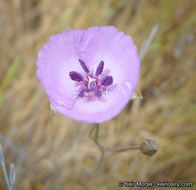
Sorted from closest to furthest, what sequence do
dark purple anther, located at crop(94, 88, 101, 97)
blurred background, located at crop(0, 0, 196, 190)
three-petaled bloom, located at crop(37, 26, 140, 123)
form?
three-petaled bloom, located at crop(37, 26, 140, 123) → dark purple anther, located at crop(94, 88, 101, 97) → blurred background, located at crop(0, 0, 196, 190)

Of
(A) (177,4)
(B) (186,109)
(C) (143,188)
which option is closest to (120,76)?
(C) (143,188)

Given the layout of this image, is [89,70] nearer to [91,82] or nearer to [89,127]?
[91,82]

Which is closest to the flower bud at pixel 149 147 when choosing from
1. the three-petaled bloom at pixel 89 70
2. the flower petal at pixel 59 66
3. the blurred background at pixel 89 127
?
the three-petaled bloom at pixel 89 70

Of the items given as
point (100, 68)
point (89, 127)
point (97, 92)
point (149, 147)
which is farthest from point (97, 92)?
point (89, 127)

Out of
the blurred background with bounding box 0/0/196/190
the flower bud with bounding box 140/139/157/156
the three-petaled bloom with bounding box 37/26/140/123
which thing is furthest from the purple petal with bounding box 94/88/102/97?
the blurred background with bounding box 0/0/196/190

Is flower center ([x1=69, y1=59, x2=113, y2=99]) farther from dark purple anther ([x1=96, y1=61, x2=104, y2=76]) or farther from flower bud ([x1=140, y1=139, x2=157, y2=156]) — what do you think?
flower bud ([x1=140, y1=139, x2=157, y2=156])

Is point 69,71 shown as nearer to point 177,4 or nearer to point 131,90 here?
point 131,90
